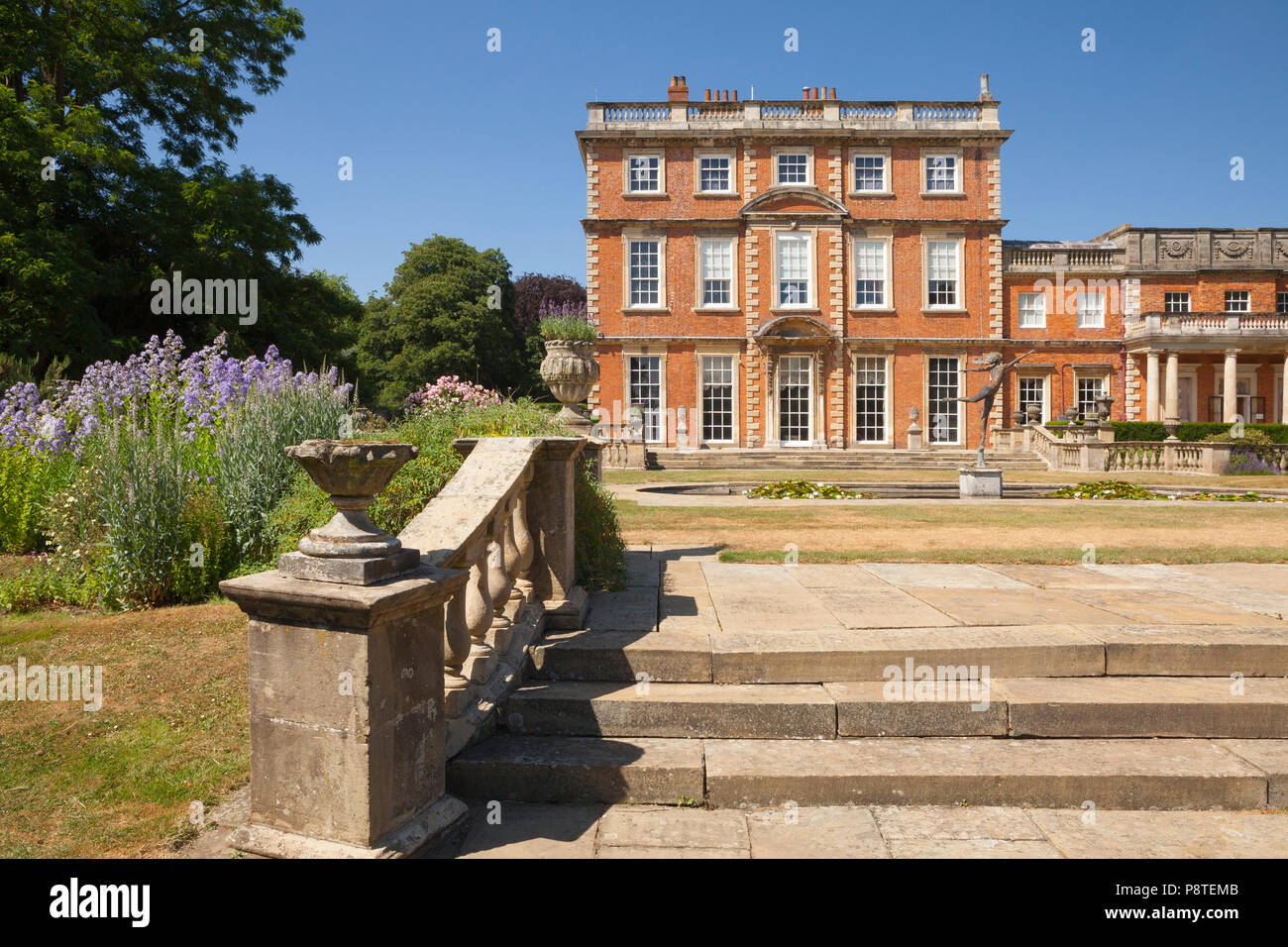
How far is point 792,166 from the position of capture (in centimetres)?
2862

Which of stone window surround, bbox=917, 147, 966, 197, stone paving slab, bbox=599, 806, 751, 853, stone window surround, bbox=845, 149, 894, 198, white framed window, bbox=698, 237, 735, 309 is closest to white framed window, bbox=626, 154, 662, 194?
white framed window, bbox=698, 237, 735, 309

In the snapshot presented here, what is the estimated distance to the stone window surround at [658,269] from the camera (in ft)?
93.5

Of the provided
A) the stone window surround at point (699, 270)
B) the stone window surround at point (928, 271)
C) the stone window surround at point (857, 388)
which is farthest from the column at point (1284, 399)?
the stone window surround at point (699, 270)

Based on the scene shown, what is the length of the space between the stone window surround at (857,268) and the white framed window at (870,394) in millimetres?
1823

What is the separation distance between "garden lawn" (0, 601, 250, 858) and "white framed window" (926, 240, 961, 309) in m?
28.5

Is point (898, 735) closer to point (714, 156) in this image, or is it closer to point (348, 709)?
point (348, 709)

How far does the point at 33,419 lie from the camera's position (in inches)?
299

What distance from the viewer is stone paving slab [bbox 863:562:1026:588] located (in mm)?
5770

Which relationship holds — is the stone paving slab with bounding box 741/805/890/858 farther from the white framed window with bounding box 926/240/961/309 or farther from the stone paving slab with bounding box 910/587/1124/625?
the white framed window with bounding box 926/240/961/309

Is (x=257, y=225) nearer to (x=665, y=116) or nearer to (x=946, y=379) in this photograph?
(x=665, y=116)

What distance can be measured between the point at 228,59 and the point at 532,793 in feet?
79.0

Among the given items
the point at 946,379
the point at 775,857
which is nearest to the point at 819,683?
the point at 775,857

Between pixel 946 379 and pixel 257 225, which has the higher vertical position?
pixel 257 225

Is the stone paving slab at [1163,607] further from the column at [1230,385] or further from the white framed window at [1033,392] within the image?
the column at [1230,385]
